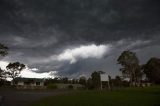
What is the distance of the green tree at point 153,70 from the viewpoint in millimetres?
121688

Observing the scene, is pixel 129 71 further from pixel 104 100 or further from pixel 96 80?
pixel 104 100

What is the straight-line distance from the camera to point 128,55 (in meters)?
116

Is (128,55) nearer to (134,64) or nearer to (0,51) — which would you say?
(134,64)

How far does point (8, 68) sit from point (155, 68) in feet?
238

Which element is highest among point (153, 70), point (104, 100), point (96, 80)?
point (153, 70)

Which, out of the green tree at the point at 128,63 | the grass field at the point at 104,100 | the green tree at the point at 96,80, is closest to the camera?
the grass field at the point at 104,100

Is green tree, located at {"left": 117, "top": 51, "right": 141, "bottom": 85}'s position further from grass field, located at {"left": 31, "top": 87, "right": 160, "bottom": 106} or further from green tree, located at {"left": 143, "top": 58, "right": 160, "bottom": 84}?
grass field, located at {"left": 31, "top": 87, "right": 160, "bottom": 106}

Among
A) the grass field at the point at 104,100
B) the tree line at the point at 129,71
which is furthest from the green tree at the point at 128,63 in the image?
the grass field at the point at 104,100

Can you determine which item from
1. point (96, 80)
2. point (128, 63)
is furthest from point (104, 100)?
point (128, 63)

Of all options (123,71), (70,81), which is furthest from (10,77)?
(123,71)

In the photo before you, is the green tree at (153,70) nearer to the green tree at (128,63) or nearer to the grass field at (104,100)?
the green tree at (128,63)

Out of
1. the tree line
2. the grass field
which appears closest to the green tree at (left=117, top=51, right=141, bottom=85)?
the tree line

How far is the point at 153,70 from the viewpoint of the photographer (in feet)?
405

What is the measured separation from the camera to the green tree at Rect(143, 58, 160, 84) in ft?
399
